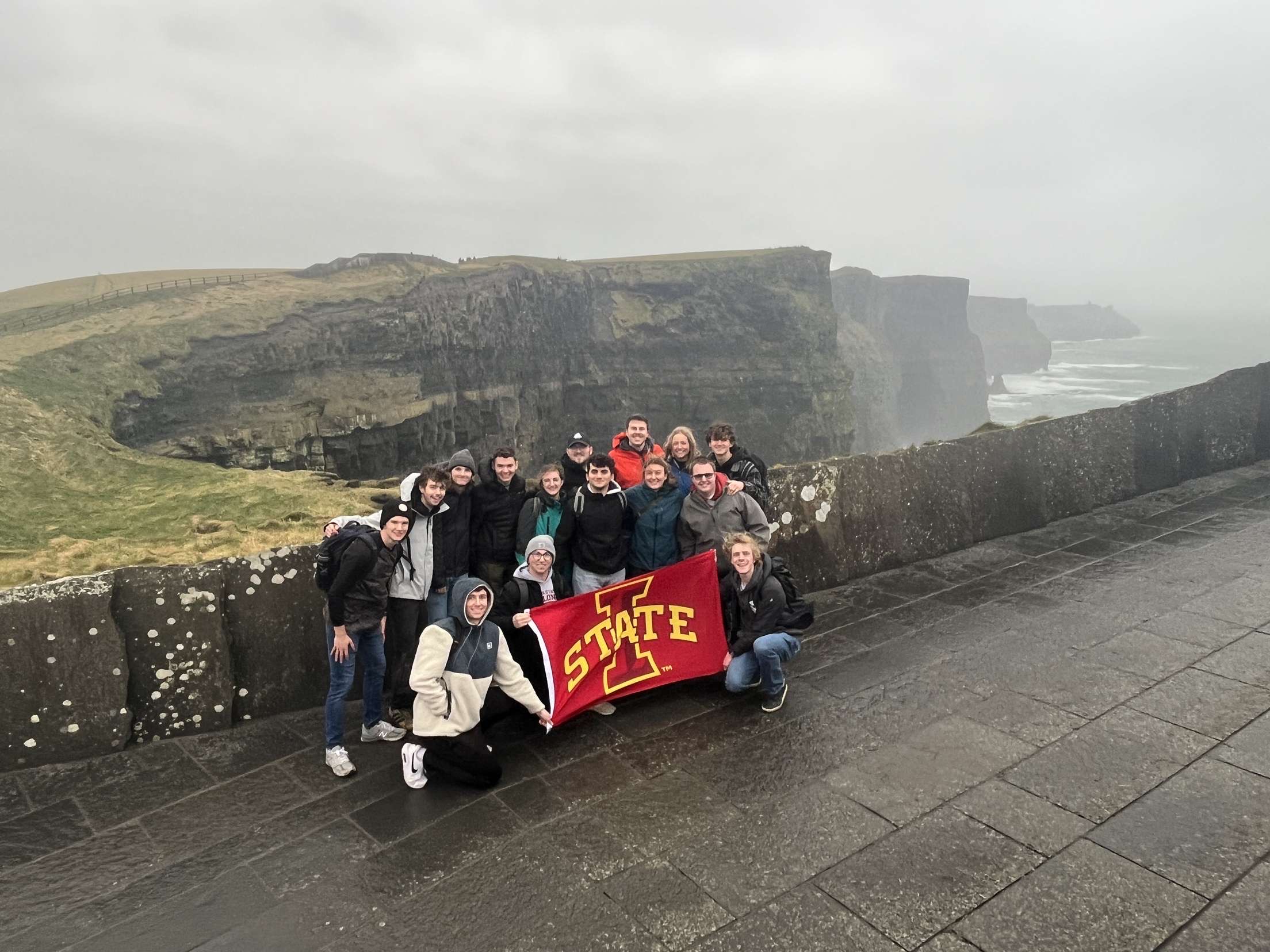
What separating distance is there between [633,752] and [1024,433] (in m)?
6.13

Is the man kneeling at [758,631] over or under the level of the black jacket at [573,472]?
under

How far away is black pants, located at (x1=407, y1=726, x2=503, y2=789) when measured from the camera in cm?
393

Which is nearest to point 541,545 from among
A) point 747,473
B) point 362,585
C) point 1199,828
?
point 362,585

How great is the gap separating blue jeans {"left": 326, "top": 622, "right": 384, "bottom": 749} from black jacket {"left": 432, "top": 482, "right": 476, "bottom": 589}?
1.86 feet

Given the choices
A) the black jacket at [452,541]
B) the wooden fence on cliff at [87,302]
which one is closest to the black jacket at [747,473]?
the black jacket at [452,541]

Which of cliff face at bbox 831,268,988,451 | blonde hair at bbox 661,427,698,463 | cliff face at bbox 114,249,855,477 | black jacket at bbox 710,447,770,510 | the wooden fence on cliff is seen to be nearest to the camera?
black jacket at bbox 710,447,770,510

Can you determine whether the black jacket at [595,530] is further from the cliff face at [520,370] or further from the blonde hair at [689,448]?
the cliff face at [520,370]

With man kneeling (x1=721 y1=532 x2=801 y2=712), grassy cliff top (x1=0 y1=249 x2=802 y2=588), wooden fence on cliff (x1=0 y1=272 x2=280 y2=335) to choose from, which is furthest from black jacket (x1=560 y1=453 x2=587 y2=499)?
wooden fence on cliff (x1=0 y1=272 x2=280 y2=335)

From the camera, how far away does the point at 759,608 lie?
4.92 metres

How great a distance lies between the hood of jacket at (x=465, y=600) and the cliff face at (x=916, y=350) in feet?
467

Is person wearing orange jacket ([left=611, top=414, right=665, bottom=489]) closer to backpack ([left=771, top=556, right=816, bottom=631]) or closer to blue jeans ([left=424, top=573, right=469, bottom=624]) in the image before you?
backpack ([left=771, top=556, right=816, bottom=631])

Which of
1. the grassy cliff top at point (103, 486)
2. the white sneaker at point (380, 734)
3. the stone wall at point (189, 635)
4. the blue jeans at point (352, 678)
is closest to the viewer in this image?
the stone wall at point (189, 635)

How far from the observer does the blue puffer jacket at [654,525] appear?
5.38m

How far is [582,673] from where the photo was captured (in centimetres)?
471
